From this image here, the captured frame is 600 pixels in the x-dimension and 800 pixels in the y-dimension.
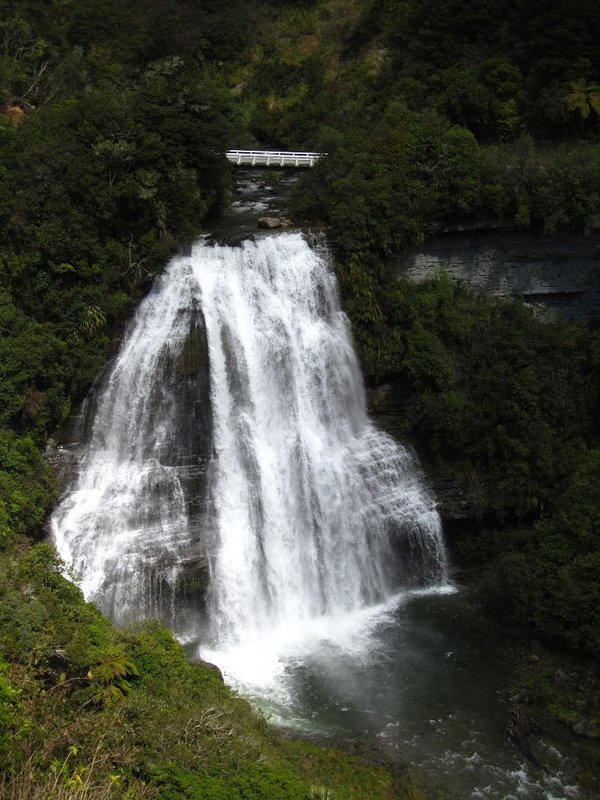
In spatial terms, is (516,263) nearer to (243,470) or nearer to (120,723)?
(243,470)

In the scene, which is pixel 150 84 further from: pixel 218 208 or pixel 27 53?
pixel 27 53

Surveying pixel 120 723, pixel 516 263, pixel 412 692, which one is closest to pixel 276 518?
pixel 412 692

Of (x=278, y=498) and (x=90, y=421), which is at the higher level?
(x=90, y=421)

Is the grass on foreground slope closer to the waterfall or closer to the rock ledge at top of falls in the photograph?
the waterfall

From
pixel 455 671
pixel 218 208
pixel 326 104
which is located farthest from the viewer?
pixel 326 104

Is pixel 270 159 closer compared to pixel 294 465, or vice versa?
pixel 294 465

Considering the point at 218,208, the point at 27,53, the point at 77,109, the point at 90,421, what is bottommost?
the point at 90,421

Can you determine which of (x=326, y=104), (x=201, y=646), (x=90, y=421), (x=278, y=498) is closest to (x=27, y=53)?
(x=326, y=104)
